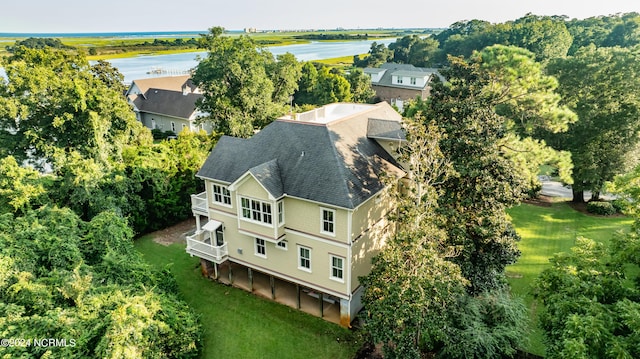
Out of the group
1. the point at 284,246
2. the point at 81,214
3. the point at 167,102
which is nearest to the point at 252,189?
the point at 284,246

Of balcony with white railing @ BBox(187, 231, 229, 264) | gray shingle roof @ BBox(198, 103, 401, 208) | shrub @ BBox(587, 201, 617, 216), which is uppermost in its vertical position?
gray shingle roof @ BBox(198, 103, 401, 208)

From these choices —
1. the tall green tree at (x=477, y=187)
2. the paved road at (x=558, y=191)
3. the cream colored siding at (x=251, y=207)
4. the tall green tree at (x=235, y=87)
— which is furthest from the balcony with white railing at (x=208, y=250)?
the paved road at (x=558, y=191)

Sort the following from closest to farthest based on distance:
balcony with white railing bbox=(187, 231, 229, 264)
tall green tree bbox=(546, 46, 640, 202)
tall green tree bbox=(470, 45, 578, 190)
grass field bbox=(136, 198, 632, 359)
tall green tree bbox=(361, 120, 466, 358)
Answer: tall green tree bbox=(361, 120, 466, 358), grass field bbox=(136, 198, 632, 359), tall green tree bbox=(470, 45, 578, 190), balcony with white railing bbox=(187, 231, 229, 264), tall green tree bbox=(546, 46, 640, 202)

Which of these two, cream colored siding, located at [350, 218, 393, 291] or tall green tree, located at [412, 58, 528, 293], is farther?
cream colored siding, located at [350, 218, 393, 291]

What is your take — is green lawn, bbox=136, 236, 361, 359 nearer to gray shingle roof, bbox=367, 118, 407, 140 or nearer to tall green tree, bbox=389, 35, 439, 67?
gray shingle roof, bbox=367, 118, 407, 140

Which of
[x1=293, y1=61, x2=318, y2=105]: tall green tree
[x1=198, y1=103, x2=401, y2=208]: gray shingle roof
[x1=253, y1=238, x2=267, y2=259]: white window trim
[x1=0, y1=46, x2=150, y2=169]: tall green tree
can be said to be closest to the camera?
[x1=198, y1=103, x2=401, y2=208]: gray shingle roof

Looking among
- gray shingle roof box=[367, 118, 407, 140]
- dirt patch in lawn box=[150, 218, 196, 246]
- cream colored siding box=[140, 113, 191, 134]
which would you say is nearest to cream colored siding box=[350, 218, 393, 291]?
gray shingle roof box=[367, 118, 407, 140]

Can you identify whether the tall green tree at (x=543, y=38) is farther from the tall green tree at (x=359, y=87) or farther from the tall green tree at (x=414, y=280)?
the tall green tree at (x=414, y=280)
